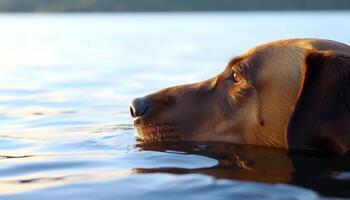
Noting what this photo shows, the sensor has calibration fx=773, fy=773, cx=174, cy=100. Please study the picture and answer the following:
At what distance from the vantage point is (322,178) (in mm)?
5578

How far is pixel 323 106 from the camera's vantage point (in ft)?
19.5

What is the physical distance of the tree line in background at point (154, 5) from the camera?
151 metres

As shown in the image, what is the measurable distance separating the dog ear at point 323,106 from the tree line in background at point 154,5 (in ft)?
474

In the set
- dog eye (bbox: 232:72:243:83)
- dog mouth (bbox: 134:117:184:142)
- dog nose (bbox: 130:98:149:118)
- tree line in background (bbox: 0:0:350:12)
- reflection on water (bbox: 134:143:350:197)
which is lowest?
tree line in background (bbox: 0:0:350:12)

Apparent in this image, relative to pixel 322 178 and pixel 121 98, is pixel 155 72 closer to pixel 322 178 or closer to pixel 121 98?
pixel 121 98

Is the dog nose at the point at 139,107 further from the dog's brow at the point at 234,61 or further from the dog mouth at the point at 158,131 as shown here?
the dog's brow at the point at 234,61

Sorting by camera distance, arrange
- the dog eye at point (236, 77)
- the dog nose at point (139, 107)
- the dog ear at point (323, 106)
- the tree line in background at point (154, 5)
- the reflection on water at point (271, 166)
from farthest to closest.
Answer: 1. the tree line in background at point (154, 5)
2. the dog nose at point (139, 107)
3. the dog eye at point (236, 77)
4. the dog ear at point (323, 106)
5. the reflection on water at point (271, 166)

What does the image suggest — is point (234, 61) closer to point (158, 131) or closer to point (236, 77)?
point (236, 77)

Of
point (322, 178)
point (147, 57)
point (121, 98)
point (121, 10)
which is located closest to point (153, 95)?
point (322, 178)

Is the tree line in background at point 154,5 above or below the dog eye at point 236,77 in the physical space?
below

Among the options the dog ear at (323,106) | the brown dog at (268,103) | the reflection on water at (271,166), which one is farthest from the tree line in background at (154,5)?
the dog ear at (323,106)

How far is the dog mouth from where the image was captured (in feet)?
22.7

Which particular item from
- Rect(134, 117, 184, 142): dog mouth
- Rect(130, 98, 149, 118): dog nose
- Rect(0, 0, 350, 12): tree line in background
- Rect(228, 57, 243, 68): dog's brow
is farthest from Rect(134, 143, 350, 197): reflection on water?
Rect(0, 0, 350, 12): tree line in background

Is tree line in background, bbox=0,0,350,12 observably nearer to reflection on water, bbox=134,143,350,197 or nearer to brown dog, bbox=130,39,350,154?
brown dog, bbox=130,39,350,154
